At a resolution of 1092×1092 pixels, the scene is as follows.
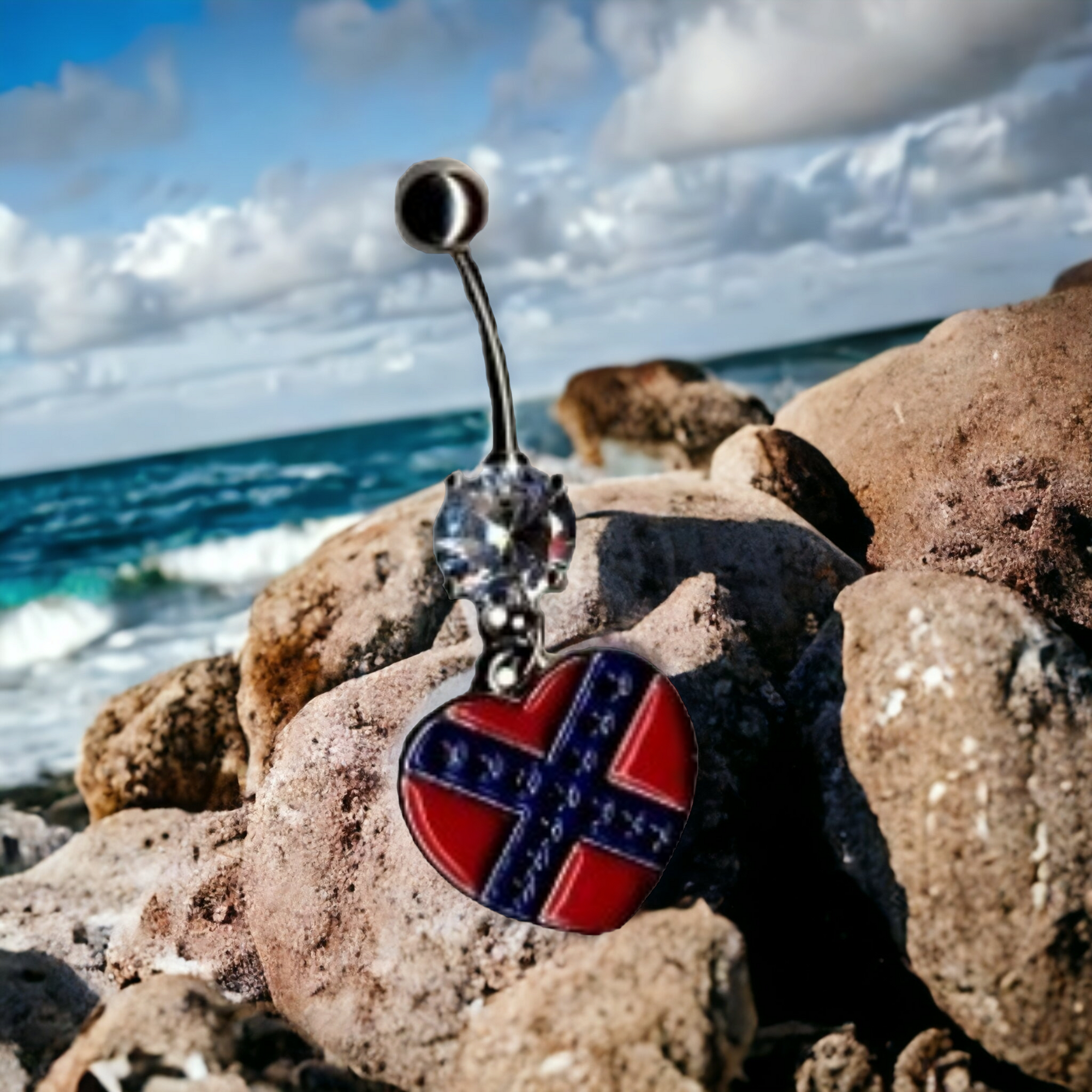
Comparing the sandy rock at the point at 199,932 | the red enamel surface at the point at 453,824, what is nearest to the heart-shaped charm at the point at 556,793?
the red enamel surface at the point at 453,824

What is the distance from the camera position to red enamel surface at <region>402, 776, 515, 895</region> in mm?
2082

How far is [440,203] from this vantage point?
2055mm

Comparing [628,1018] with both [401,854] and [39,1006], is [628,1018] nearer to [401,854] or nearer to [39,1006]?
[401,854]

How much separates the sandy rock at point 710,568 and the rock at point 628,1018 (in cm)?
87

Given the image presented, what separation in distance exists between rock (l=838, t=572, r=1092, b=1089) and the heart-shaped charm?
43cm

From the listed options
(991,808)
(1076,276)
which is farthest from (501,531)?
(1076,276)

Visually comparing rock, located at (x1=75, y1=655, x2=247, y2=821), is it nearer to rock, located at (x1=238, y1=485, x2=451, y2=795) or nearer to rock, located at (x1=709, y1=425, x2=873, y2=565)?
rock, located at (x1=238, y1=485, x2=451, y2=795)

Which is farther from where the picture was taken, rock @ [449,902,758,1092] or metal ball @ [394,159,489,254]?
metal ball @ [394,159,489,254]

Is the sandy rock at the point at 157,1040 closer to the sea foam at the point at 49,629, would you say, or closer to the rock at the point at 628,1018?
the rock at the point at 628,1018

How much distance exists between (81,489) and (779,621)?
1076 inches

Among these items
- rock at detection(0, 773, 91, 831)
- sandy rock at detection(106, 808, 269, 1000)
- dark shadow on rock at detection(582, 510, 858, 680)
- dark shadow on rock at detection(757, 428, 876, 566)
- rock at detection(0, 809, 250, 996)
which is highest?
dark shadow on rock at detection(757, 428, 876, 566)

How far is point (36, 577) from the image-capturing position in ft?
56.3

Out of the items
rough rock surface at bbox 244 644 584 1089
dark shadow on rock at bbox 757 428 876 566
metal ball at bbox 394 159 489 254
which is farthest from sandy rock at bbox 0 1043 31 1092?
dark shadow on rock at bbox 757 428 876 566

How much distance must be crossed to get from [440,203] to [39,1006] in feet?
7.41
